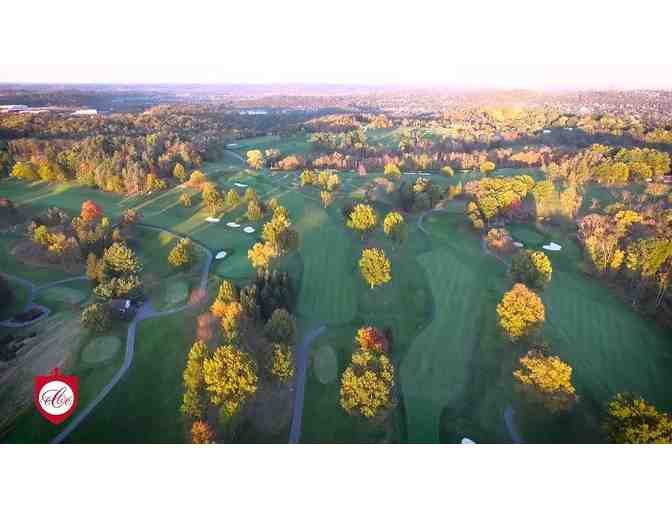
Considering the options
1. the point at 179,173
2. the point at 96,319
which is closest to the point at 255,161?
the point at 179,173

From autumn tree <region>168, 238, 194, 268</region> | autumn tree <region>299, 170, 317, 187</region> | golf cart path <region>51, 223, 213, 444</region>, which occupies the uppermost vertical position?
autumn tree <region>299, 170, 317, 187</region>

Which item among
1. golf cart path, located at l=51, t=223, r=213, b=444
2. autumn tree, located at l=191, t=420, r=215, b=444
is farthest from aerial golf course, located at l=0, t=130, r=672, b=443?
autumn tree, located at l=191, t=420, r=215, b=444

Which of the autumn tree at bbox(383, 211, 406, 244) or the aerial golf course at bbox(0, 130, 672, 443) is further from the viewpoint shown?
the autumn tree at bbox(383, 211, 406, 244)

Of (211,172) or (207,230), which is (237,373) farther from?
(211,172)

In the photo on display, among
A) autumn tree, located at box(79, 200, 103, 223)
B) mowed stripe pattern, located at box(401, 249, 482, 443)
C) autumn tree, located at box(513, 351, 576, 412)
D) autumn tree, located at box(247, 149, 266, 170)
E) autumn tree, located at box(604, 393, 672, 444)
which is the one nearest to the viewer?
autumn tree, located at box(604, 393, 672, 444)

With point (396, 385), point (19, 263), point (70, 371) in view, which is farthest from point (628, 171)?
point (19, 263)

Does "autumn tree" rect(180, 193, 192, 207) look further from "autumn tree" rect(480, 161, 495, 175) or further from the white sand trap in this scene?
"autumn tree" rect(480, 161, 495, 175)
